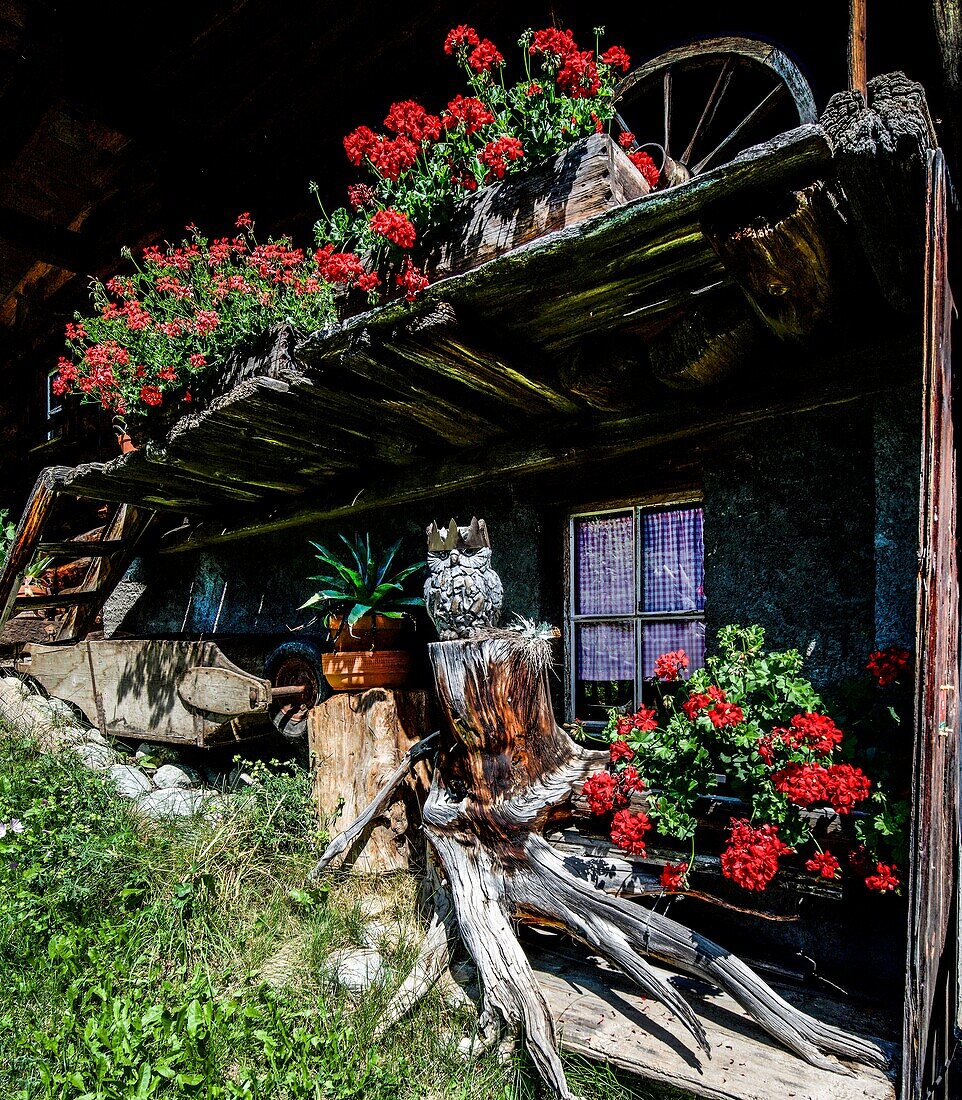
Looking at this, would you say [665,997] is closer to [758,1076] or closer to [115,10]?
[758,1076]

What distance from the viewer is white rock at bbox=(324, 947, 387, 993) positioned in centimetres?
286

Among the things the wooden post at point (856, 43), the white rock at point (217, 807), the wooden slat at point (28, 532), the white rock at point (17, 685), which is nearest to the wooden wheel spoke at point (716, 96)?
the wooden post at point (856, 43)

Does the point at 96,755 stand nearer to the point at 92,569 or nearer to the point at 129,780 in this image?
the point at 129,780

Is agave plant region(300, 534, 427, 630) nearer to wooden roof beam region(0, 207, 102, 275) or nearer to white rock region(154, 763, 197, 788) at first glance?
white rock region(154, 763, 197, 788)

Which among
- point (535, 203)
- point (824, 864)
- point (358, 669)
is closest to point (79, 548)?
point (358, 669)

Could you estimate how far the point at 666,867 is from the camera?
2420 millimetres

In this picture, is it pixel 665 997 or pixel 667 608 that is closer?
pixel 665 997

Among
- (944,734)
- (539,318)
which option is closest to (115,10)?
(539,318)

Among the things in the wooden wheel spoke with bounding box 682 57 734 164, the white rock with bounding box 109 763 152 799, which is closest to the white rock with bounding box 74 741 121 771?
the white rock with bounding box 109 763 152 799

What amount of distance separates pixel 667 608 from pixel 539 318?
5.52 feet

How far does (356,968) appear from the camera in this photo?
2.97 meters

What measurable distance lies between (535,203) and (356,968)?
10.2 ft

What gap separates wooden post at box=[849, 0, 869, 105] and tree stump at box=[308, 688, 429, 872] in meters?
3.37

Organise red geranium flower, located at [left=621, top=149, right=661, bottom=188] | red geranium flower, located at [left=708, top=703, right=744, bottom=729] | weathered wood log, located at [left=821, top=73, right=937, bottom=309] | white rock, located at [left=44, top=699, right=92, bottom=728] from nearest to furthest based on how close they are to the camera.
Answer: weathered wood log, located at [left=821, top=73, right=937, bottom=309], red geranium flower, located at [left=708, top=703, right=744, bottom=729], red geranium flower, located at [left=621, top=149, right=661, bottom=188], white rock, located at [left=44, top=699, right=92, bottom=728]
